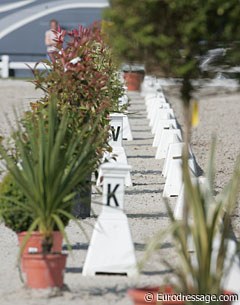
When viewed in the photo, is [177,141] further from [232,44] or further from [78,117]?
[232,44]

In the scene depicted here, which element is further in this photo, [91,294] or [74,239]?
[74,239]

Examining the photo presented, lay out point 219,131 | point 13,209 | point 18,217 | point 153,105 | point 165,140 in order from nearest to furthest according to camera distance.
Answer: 1. point 13,209
2. point 18,217
3. point 165,140
4. point 219,131
5. point 153,105

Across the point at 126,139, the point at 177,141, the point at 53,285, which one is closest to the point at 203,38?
the point at 53,285

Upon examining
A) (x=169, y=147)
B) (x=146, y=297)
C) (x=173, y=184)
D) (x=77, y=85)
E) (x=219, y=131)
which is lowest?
(x=219, y=131)

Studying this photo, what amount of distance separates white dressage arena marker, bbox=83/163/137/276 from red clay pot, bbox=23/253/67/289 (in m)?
0.82

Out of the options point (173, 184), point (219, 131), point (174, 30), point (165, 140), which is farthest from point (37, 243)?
point (219, 131)

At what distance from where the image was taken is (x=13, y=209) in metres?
8.17

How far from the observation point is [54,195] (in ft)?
25.6

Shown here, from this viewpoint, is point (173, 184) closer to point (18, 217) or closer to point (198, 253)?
point (18, 217)

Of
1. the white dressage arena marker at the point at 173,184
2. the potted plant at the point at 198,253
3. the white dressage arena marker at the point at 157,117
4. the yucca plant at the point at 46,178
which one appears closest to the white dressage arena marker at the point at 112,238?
the yucca plant at the point at 46,178

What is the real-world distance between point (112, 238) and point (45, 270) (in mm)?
983

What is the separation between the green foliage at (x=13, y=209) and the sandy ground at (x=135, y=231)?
1.51ft

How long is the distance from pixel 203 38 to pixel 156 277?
2.27 metres

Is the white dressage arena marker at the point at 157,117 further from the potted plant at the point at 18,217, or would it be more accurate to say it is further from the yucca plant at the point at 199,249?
the yucca plant at the point at 199,249
